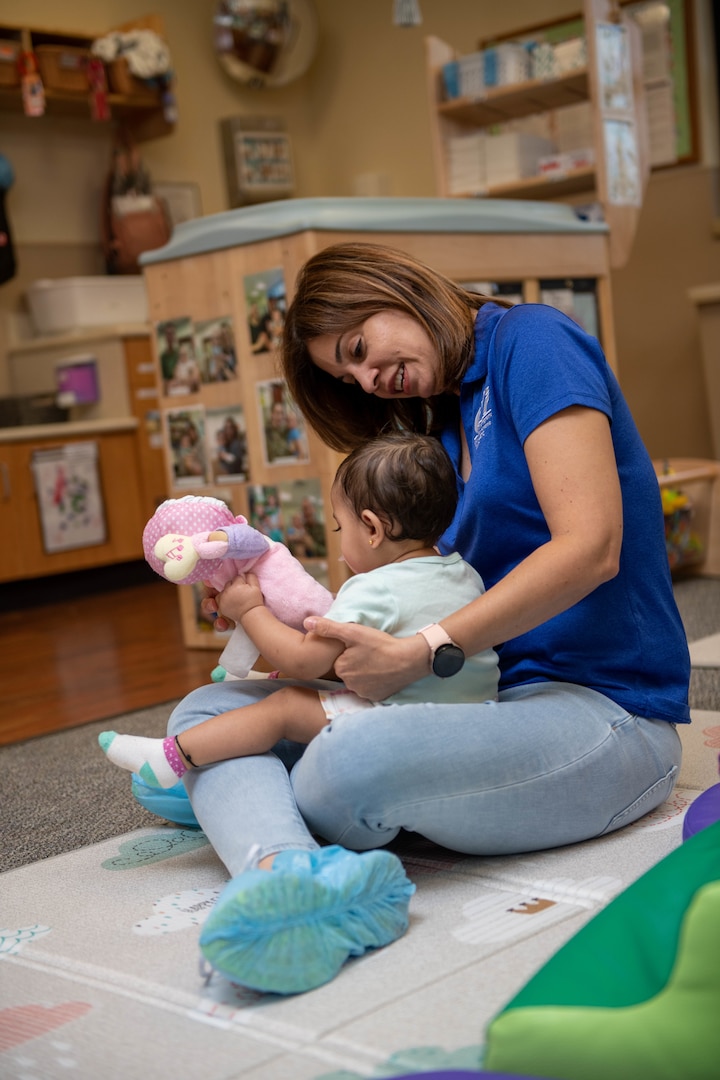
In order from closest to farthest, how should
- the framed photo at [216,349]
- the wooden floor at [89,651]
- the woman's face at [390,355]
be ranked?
the woman's face at [390,355] → the wooden floor at [89,651] → the framed photo at [216,349]

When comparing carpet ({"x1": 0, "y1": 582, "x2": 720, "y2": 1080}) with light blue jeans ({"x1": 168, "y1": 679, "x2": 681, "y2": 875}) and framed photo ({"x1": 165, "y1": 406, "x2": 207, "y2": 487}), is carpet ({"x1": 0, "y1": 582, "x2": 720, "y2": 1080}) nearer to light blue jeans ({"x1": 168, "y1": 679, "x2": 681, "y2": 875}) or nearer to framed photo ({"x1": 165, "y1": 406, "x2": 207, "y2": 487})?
light blue jeans ({"x1": 168, "y1": 679, "x2": 681, "y2": 875})

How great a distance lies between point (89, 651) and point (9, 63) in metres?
2.72

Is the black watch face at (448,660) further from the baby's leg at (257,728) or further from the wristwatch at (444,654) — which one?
the baby's leg at (257,728)

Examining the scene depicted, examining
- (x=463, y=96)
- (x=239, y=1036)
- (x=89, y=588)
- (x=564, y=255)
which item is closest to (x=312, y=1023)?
(x=239, y=1036)

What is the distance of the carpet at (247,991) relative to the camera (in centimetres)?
102

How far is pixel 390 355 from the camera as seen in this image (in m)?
1.50

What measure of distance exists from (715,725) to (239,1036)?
120 cm

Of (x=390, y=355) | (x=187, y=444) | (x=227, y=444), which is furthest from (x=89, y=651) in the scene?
(x=390, y=355)

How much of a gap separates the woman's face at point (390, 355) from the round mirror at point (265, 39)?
Result: 4629 millimetres

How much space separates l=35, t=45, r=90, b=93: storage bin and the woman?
13.2 feet

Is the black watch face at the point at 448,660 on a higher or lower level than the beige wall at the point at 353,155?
lower

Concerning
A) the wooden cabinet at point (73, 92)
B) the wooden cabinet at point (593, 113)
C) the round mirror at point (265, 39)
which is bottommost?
the wooden cabinet at point (593, 113)

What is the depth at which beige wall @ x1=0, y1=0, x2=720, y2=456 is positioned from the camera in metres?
5.28

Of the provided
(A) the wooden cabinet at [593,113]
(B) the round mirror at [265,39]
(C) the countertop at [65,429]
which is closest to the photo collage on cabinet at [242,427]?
(A) the wooden cabinet at [593,113]
